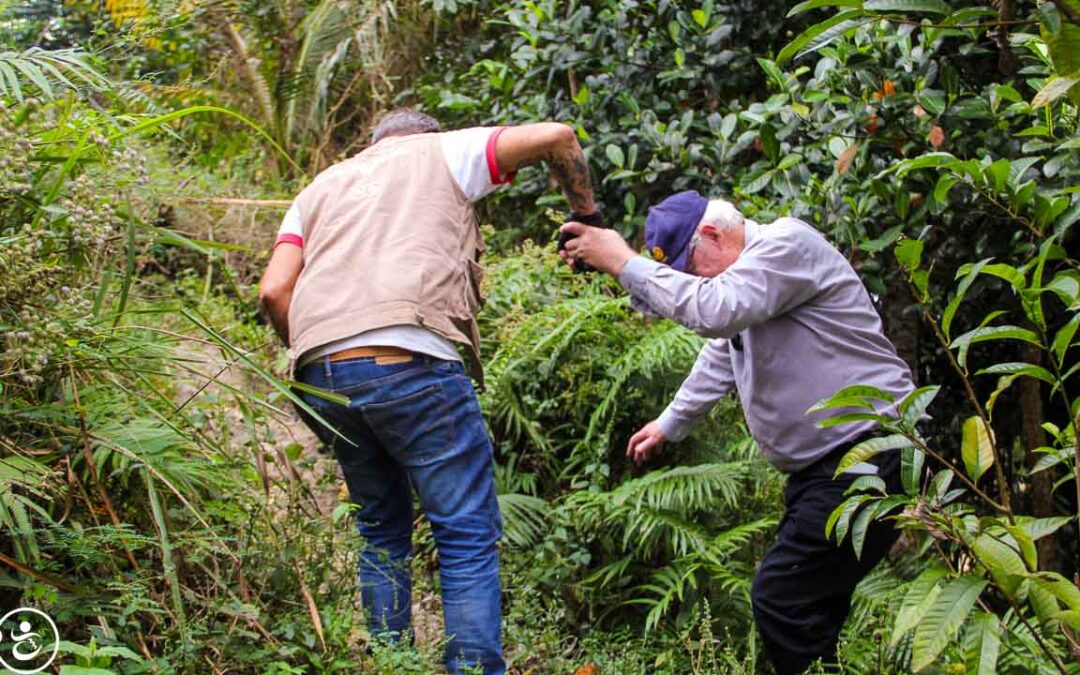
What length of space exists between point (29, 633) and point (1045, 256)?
109 inches

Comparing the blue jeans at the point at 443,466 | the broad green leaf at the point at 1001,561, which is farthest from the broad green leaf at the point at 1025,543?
the blue jeans at the point at 443,466

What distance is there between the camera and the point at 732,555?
5375 mm

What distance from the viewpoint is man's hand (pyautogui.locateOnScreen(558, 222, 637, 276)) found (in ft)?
13.0

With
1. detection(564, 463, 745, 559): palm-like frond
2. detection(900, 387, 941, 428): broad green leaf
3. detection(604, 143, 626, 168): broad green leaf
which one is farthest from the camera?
detection(604, 143, 626, 168): broad green leaf

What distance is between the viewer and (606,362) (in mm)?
5906

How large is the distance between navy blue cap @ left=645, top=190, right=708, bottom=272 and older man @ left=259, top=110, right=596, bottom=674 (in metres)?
0.38

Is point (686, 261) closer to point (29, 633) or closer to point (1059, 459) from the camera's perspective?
point (1059, 459)

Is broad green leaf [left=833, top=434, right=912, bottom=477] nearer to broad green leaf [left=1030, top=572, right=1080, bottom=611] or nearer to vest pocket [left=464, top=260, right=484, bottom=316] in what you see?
broad green leaf [left=1030, top=572, right=1080, bottom=611]

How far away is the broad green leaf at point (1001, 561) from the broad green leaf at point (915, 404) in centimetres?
37

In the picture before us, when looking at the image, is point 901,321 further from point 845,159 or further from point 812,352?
point 812,352

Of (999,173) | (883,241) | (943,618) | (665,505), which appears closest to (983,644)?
(943,618)

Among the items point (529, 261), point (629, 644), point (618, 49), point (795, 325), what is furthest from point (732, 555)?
point (618, 49)

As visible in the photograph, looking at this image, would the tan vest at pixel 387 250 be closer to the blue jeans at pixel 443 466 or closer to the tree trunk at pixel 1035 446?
the blue jeans at pixel 443 466

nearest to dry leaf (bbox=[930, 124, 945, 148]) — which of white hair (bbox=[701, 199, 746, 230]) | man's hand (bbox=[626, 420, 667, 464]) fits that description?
white hair (bbox=[701, 199, 746, 230])
